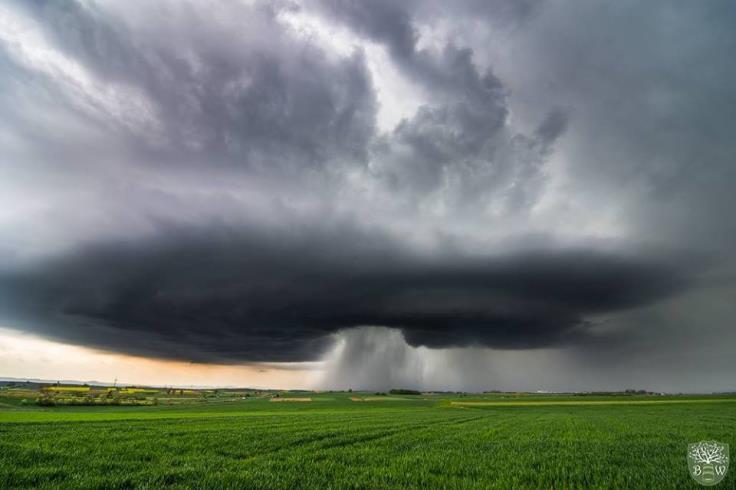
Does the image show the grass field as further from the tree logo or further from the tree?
the tree

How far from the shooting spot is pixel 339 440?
2928 centimetres

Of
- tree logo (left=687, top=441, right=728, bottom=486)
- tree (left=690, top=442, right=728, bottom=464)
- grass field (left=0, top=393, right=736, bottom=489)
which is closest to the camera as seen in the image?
grass field (left=0, top=393, right=736, bottom=489)

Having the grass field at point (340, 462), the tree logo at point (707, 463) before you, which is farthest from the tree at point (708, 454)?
the grass field at point (340, 462)

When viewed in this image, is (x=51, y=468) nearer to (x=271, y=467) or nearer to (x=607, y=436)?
(x=271, y=467)

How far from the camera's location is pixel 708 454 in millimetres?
21938

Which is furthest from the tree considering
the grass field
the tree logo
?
the grass field

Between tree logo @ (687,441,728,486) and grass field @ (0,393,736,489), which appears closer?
grass field @ (0,393,736,489)

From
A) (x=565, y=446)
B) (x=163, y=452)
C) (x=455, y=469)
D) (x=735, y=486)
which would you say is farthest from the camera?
(x=565, y=446)

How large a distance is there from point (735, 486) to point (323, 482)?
1588 centimetres

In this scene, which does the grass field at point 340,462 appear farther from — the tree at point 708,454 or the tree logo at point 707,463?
the tree at point 708,454

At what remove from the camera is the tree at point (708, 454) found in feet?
66.3

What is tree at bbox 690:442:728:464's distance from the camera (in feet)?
66.3

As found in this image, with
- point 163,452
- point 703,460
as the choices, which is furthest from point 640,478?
point 163,452

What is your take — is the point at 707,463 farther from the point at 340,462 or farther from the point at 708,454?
the point at 340,462
